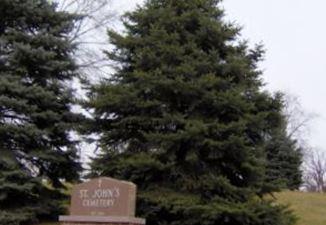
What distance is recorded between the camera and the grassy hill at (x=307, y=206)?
67.3 feet

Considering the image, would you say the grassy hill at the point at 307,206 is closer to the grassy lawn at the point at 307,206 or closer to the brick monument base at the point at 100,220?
the grassy lawn at the point at 307,206

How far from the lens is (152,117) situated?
15414mm

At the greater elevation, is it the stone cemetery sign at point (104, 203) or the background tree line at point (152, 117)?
the background tree line at point (152, 117)

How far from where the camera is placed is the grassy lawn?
2055cm

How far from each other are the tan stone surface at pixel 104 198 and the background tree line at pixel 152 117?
1527 millimetres

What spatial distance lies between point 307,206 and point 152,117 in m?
10.5

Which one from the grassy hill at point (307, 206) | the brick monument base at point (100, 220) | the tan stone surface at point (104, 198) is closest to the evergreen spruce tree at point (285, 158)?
the grassy hill at point (307, 206)

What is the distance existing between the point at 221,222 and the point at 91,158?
12.6ft

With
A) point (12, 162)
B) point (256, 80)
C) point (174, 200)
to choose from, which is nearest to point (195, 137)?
point (174, 200)

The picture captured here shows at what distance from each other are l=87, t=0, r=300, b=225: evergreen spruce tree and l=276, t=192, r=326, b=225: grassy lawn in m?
5.14

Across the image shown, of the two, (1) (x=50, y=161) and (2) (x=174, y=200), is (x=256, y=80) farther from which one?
(1) (x=50, y=161)

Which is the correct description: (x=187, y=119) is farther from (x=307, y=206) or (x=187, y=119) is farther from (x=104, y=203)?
(x=307, y=206)

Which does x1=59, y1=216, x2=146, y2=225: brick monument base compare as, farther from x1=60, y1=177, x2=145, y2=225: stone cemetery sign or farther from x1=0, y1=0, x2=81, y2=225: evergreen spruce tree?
x1=0, y1=0, x2=81, y2=225: evergreen spruce tree

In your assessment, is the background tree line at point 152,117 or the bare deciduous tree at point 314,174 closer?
the background tree line at point 152,117
